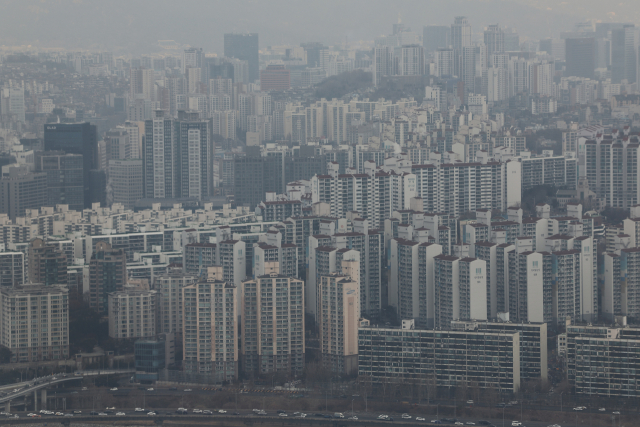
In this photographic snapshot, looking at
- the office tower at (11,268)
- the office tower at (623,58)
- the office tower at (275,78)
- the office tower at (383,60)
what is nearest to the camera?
the office tower at (11,268)

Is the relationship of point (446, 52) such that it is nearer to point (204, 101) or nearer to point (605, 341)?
point (204, 101)

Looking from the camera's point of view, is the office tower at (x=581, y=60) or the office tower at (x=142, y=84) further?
the office tower at (x=581, y=60)

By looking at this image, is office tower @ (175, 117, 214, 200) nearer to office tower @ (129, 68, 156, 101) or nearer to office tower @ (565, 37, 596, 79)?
→ office tower @ (129, 68, 156, 101)

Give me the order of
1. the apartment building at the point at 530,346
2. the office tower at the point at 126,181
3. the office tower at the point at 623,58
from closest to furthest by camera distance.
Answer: the apartment building at the point at 530,346 < the office tower at the point at 126,181 < the office tower at the point at 623,58

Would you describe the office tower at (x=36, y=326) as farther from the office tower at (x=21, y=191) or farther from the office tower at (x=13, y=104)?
the office tower at (x=13, y=104)

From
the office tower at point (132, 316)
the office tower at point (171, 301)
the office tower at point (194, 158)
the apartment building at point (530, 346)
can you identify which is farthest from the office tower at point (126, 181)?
the apartment building at point (530, 346)

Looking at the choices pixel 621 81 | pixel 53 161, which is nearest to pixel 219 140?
pixel 53 161
